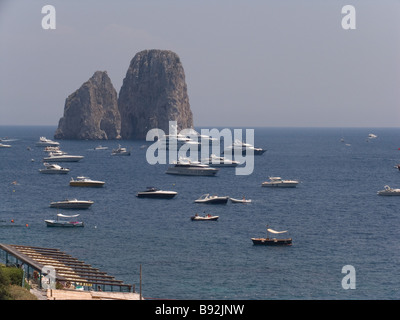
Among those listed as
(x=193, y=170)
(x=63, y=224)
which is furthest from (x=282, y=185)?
(x=63, y=224)

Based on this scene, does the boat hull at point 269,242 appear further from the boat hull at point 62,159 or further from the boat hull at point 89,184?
the boat hull at point 62,159

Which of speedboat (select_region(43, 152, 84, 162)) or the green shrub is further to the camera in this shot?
speedboat (select_region(43, 152, 84, 162))

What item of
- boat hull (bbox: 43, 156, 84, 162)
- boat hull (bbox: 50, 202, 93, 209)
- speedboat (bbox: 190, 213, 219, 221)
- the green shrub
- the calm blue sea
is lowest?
the calm blue sea

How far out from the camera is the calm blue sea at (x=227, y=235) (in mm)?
51344

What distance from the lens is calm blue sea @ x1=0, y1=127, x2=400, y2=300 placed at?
51.3 metres

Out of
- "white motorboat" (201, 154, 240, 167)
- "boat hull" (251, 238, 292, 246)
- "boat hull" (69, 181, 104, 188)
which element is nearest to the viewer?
"boat hull" (251, 238, 292, 246)

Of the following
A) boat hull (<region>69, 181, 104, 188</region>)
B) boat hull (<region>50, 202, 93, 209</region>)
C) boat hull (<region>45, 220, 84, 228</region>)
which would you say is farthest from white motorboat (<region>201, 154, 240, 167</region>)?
boat hull (<region>45, 220, 84, 228</region>)

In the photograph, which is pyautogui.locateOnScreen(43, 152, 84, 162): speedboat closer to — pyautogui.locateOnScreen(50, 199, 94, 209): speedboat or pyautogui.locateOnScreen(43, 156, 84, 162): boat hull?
pyautogui.locateOnScreen(43, 156, 84, 162): boat hull

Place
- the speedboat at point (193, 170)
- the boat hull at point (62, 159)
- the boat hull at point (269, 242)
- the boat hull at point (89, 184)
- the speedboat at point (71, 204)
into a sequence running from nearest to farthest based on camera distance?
the boat hull at point (269, 242)
the speedboat at point (71, 204)
the boat hull at point (89, 184)
the speedboat at point (193, 170)
the boat hull at point (62, 159)

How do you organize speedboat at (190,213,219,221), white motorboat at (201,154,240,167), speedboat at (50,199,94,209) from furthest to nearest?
white motorboat at (201,154,240,167)
speedboat at (50,199,94,209)
speedboat at (190,213,219,221)

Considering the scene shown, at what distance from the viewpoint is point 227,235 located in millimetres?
69312

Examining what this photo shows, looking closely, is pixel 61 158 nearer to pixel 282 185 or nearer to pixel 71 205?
pixel 282 185

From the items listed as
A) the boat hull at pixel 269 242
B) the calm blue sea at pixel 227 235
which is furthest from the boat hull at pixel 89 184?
the boat hull at pixel 269 242

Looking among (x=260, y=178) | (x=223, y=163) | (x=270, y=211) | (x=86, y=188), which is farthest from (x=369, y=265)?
(x=223, y=163)
